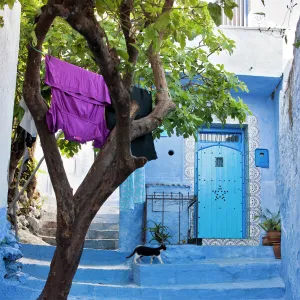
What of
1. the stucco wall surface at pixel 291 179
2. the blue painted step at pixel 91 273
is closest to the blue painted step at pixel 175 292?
the stucco wall surface at pixel 291 179

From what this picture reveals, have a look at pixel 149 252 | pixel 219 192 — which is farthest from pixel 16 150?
pixel 219 192

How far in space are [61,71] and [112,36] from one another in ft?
5.88

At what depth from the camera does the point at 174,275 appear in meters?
8.73

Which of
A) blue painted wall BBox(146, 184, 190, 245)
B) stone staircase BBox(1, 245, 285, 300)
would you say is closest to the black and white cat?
stone staircase BBox(1, 245, 285, 300)

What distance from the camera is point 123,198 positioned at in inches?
393

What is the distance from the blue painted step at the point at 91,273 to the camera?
28.5 ft

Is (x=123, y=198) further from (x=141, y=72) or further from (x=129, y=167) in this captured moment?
(x=129, y=167)

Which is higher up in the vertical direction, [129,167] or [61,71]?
[61,71]

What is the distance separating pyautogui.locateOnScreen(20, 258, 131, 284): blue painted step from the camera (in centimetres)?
870

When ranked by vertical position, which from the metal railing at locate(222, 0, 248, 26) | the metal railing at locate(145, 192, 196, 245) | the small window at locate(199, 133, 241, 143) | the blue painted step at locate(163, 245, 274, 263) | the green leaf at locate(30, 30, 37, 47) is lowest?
the blue painted step at locate(163, 245, 274, 263)

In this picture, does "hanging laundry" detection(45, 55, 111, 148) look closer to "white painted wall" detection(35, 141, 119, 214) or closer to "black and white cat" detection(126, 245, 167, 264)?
"black and white cat" detection(126, 245, 167, 264)

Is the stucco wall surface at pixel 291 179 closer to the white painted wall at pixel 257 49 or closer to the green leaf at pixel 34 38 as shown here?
the white painted wall at pixel 257 49

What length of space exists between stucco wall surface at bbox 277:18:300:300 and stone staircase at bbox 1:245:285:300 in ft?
1.97

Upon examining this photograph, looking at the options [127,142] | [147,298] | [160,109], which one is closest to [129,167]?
[127,142]
